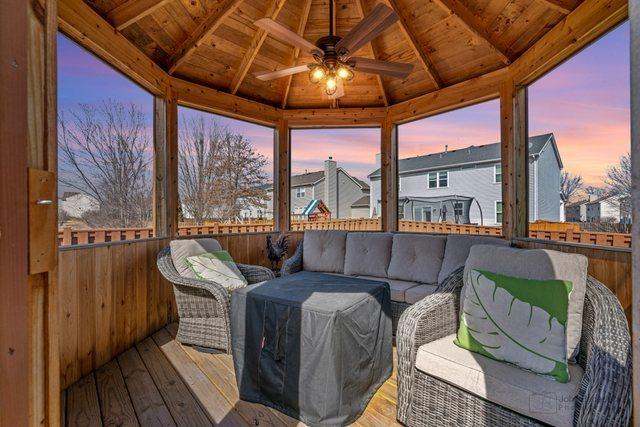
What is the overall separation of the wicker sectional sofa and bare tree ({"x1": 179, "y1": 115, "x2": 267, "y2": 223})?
111 cm

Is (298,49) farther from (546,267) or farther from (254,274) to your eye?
(546,267)

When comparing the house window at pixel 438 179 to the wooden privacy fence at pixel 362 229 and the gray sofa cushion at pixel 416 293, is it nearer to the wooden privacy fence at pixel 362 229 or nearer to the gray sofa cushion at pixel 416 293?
the wooden privacy fence at pixel 362 229

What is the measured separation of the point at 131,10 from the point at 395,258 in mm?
3543

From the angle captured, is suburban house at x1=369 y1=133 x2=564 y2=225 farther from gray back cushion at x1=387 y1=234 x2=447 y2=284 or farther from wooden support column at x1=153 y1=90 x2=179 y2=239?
wooden support column at x1=153 y1=90 x2=179 y2=239

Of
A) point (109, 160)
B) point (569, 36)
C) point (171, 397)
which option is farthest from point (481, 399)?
point (109, 160)

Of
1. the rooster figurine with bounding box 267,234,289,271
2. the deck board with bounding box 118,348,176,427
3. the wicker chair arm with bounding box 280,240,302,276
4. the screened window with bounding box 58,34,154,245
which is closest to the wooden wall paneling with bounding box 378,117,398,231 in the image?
the wicker chair arm with bounding box 280,240,302,276

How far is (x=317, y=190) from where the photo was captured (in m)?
5.14

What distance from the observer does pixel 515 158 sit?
11.7 feet

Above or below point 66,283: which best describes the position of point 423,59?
above

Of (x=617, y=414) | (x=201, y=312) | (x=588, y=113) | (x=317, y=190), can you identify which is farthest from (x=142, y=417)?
(x=588, y=113)

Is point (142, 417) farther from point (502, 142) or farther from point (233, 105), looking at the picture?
point (502, 142)

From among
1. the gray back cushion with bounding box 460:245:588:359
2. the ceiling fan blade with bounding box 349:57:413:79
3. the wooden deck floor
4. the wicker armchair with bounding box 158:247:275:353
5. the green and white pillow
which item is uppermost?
the ceiling fan blade with bounding box 349:57:413:79

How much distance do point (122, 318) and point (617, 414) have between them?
341cm

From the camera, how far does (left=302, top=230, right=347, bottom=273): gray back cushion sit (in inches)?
162
